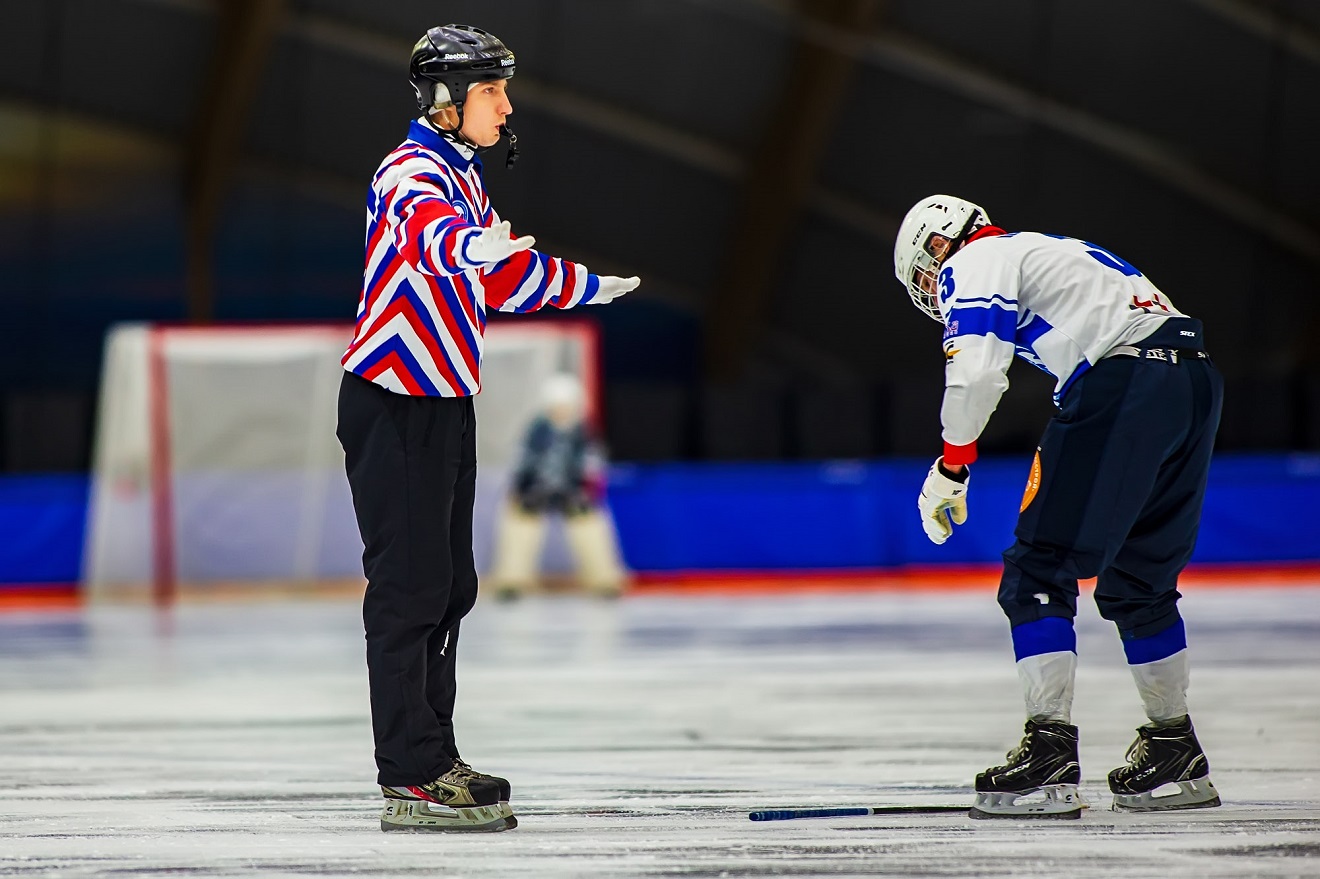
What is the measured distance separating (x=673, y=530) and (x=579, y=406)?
1.38 metres

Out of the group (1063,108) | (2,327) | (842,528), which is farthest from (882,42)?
(2,327)

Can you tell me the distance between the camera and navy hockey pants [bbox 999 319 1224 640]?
374 centimetres

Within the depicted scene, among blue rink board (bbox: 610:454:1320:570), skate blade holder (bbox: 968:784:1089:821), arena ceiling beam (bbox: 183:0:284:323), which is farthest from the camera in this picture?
arena ceiling beam (bbox: 183:0:284:323)

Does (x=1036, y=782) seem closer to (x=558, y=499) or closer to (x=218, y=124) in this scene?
(x=558, y=499)

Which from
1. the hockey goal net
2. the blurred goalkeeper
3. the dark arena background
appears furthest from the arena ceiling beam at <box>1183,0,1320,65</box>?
the hockey goal net

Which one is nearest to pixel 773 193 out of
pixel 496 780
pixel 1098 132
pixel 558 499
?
pixel 1098 132

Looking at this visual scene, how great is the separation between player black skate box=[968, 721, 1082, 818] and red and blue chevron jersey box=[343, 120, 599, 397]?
1.51m

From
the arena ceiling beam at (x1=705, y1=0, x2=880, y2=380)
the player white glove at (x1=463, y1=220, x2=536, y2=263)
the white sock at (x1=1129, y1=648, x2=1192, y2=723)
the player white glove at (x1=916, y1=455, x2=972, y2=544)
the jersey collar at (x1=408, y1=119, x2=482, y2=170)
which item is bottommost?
the white sock at (x1=1129, y1=648, x2=1192, y2=723)

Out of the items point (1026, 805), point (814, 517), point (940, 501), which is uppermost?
point (940, 501)

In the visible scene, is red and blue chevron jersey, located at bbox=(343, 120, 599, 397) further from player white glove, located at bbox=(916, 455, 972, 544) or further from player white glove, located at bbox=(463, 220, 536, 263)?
player white glove, located at bbox=(916, 455, 972, 544)

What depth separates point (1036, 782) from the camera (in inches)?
146

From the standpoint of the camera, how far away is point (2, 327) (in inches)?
664

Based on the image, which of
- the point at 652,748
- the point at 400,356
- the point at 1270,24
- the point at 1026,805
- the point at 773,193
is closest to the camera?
the point at 400,356

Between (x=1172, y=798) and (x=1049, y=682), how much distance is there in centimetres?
43
